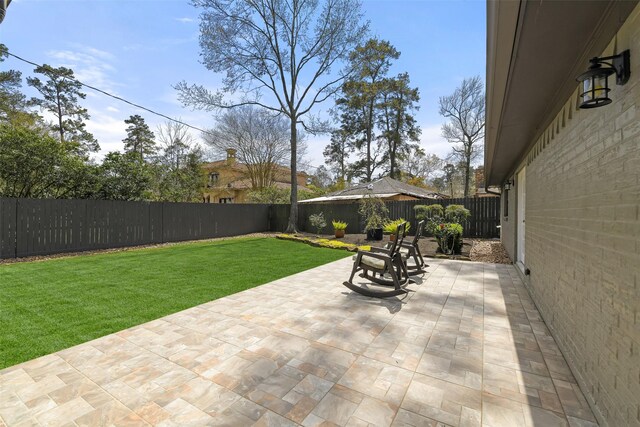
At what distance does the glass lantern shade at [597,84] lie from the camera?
163 centimetres

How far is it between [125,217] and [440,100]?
21.2 m

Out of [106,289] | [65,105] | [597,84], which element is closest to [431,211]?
[597,84]

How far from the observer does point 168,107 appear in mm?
14141

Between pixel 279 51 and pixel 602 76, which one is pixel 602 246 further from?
pixel 279 51

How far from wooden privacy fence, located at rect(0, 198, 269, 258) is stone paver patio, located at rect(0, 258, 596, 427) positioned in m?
7.21

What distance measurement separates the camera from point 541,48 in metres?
2.04

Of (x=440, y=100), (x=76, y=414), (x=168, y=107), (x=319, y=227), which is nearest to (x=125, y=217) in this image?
(x=168, y=107)

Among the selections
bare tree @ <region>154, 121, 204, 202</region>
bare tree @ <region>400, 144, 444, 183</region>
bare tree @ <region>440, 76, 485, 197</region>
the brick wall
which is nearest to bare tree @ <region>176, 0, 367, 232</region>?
bare tree @ <region>154, 121, 204, 202</region>

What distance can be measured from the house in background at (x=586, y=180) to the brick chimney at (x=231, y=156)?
20.0m

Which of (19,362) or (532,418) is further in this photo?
(19,362)

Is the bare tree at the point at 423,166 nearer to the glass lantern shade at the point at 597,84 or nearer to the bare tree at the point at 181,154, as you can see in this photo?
the bare tree at the point at 181,154

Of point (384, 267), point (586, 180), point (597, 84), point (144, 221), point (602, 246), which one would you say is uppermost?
point (597, 84)

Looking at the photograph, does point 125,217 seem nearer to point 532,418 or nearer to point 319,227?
point 319,227

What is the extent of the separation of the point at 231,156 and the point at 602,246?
2226 cm
